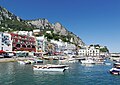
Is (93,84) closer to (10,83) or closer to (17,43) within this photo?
(10,83)

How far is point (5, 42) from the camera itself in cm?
13612

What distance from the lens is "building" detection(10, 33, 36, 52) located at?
476 ft

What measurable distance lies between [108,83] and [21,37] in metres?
106

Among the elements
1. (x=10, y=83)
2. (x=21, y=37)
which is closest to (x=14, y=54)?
(x=21, y=37)

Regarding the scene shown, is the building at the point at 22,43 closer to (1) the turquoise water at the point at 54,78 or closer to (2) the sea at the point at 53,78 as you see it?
(2) the sea at the point at 53,78

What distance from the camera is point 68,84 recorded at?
174ft

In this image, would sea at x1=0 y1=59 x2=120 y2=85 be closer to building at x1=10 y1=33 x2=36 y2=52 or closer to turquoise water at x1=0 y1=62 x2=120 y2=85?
turquoise water at x1=0 y1=62 x2=120 y2=85

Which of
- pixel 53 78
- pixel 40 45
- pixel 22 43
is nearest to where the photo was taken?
pixel 53 78

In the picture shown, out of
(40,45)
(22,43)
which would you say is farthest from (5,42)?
(40,45)

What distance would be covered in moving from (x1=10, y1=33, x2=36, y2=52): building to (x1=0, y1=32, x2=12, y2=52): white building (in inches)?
162

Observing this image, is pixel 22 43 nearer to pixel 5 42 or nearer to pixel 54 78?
pixel 5 42

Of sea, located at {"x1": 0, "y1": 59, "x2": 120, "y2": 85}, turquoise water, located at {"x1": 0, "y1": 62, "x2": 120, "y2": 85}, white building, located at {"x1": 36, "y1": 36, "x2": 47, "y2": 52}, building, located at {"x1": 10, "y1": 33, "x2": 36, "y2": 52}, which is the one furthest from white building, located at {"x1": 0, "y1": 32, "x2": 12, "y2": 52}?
turquoise water, located at {"x1": 0, "y1": 62, "x2": 120, "y2": 85}

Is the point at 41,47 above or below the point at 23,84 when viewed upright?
above

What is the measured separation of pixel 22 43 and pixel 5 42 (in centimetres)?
1833
